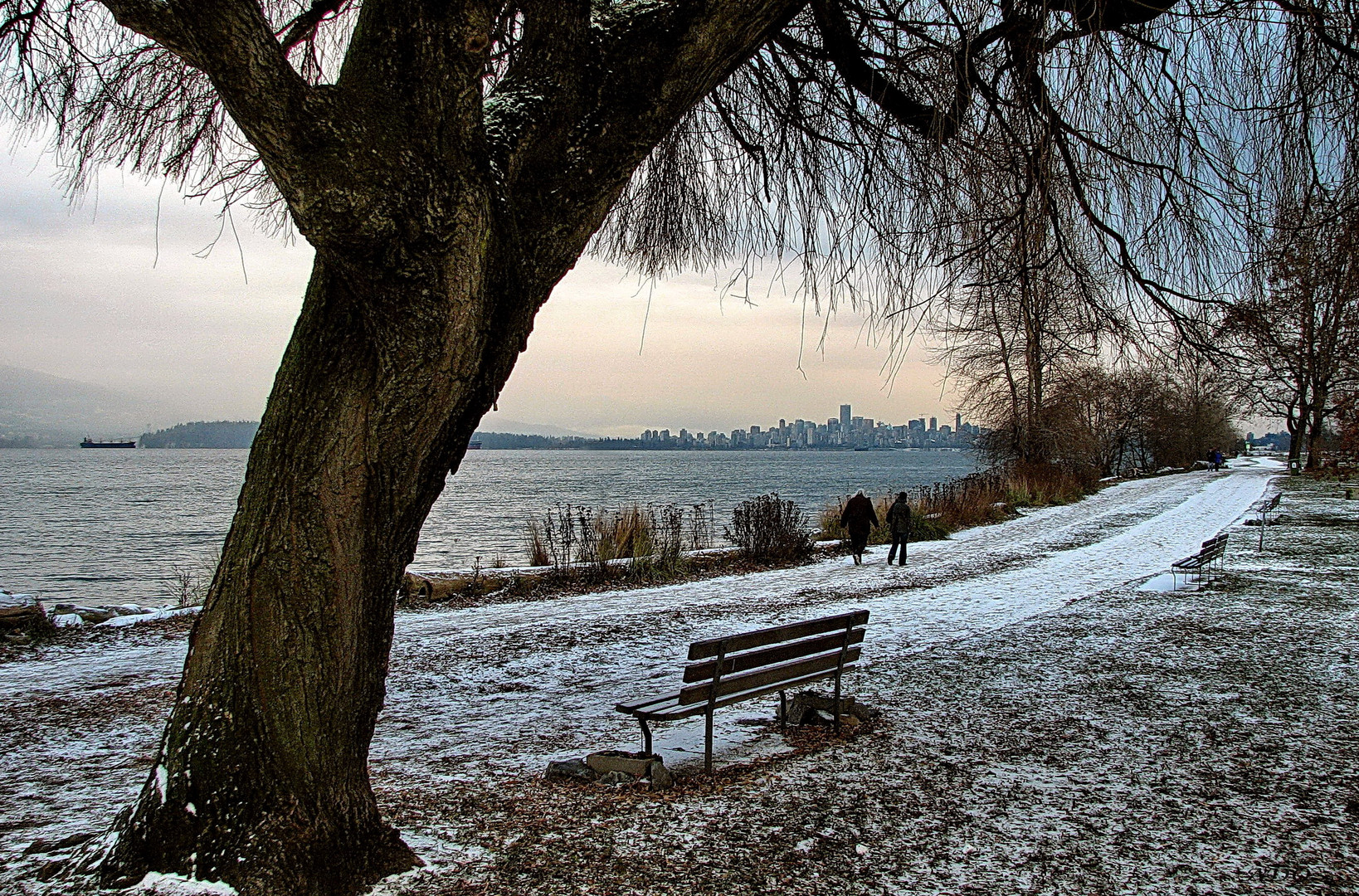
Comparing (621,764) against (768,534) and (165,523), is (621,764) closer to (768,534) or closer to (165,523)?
(768,534)

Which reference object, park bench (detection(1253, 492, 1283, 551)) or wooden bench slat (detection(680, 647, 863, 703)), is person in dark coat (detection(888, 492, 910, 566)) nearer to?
park bench (detection(1253, 492, 1283, 551))

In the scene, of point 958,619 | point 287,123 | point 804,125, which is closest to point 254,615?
point 287,123

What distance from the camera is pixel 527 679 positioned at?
24.1 feet

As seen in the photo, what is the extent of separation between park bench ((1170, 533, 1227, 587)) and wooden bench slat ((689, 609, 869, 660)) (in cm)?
764

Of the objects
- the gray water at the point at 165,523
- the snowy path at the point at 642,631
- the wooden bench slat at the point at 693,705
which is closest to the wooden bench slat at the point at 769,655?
the wooden bench slat at the point at 693,705

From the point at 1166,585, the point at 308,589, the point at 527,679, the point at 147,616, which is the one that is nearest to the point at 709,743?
the point at 308,589

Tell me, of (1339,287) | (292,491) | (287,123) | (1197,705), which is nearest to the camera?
(287,123)

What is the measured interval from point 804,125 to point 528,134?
305cm

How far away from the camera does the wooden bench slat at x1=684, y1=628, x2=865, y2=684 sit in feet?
16.0

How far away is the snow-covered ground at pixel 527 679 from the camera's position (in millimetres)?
4664

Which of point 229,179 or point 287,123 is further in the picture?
point 229,179

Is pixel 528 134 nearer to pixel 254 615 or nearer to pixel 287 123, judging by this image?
pixel 287 123

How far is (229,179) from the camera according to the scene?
17.5 feet

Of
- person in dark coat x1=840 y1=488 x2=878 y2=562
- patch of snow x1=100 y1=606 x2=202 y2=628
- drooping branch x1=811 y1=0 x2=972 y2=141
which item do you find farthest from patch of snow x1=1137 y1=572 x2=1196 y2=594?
patch of snow x1=100 y1=606 x2=202 y2=628
